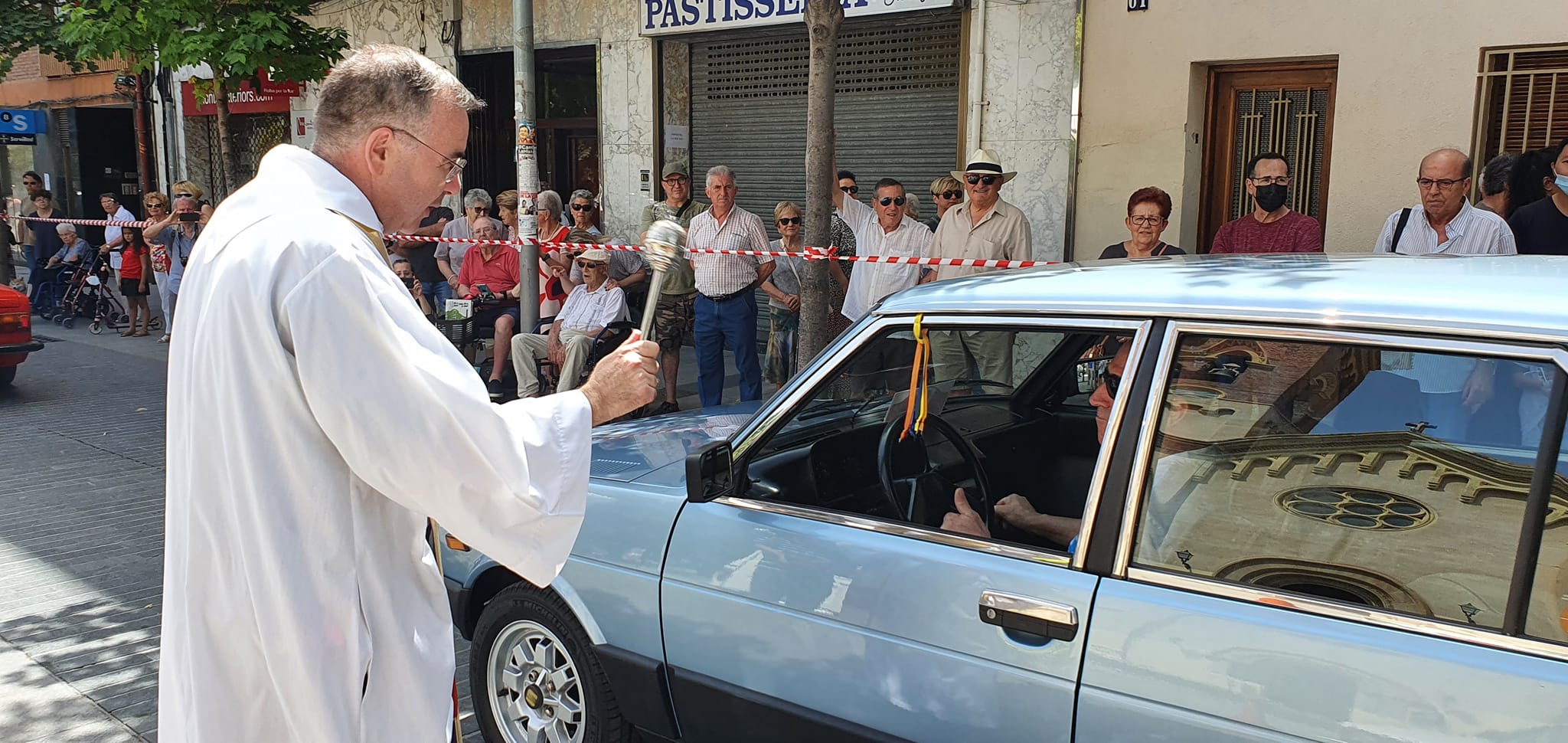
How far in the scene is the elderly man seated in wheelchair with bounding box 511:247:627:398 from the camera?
29.1 ft

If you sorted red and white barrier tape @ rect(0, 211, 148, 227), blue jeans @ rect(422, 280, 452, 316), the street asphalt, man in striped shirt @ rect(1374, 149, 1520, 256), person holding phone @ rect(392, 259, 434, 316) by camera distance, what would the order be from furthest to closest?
1. red and white barrier tape @ rect(0, 211, 148, 227)
2. blue jeans @ rect(422, 280, 452, 316)
3. person holding phone @ rect(392, 259, 434, 316)
4. man in striped shirt @ rect(1374, 149, 1520, 256)
5. the street asphalt

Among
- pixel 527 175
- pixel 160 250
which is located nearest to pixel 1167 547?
pixel 527 175

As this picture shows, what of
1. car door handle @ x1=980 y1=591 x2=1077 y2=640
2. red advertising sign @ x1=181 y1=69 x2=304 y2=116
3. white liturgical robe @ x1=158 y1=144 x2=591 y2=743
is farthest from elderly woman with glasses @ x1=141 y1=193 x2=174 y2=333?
car door handle @ x1=980 y1=591 x2=1077 y2=640

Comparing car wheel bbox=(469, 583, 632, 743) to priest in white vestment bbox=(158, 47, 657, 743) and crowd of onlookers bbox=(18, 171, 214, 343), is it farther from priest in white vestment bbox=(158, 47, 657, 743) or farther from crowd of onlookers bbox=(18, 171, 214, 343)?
crowd of onlookers bbox=(18, 171, 214, 343)

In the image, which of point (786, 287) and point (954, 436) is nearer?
point (954, 436)

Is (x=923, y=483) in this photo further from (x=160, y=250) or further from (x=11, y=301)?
(x=160, y=250)

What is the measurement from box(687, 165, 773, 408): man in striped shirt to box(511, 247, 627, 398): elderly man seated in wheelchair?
25.8 inches

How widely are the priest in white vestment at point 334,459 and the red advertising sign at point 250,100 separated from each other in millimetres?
15565

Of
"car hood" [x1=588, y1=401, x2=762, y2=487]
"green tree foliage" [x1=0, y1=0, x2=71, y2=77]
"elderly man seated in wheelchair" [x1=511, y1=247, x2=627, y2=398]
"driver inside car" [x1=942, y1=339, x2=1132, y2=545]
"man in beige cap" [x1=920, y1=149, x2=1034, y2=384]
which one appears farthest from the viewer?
"green tree foliage" [x1=0, y1=0, x2=71, y2=77]

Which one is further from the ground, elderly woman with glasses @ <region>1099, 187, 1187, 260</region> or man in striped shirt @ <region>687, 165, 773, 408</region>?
elderly woman with glasses @ <region>1099, 187, 1187, 260</region>

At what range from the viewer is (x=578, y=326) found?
8969 millimetres

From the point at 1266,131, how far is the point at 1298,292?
7.33 m

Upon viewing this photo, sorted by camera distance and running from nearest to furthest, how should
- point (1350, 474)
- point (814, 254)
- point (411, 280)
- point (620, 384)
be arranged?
1. point (620, 384)
2. point (1350, 474)
3. point (814, 254)
4. point (411, 280)

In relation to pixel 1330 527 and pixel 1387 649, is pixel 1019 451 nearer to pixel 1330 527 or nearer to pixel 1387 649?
pixel 1330 527
